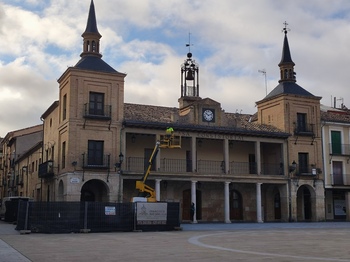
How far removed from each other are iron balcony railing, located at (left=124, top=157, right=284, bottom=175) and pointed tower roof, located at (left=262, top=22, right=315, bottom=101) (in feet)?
20.1

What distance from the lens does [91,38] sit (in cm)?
3672

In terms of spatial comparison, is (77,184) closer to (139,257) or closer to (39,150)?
(39,150)

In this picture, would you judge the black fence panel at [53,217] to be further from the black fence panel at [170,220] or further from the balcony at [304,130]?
the balcony at [304,130]

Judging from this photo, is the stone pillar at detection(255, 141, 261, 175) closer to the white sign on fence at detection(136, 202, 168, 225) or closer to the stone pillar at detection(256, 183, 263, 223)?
the stone pillar at detection(256, 183, 263, 223)

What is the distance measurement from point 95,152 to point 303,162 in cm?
1690

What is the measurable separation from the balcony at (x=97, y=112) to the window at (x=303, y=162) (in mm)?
15865

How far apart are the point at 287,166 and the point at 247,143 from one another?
379cm

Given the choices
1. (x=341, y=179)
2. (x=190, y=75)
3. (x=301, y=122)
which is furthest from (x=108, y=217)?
(x=341, y=179)

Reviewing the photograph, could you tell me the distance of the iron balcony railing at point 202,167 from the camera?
35281 mm

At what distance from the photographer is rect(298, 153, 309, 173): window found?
3956cm

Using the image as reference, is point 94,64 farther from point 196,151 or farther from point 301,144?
point 301,144

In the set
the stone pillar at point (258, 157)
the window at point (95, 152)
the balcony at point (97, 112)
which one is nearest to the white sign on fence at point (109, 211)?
the window at point (95, 152)

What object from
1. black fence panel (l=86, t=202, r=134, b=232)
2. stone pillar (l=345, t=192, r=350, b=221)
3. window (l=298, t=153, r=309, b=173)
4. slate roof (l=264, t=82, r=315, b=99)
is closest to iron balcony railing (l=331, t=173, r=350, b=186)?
stone pillar (l=345, t=192, r=350, b=221)

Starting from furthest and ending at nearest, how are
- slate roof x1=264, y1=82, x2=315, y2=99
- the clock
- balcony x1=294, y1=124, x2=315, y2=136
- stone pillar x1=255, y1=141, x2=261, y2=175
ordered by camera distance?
slate roof x1=264, y1=82, x2=315, y2=99 → balcony x1=294, y1=124, x2=315, y2=136 → stone pillar x1=255, y1=141, x2=261, y2=175 → the clock
